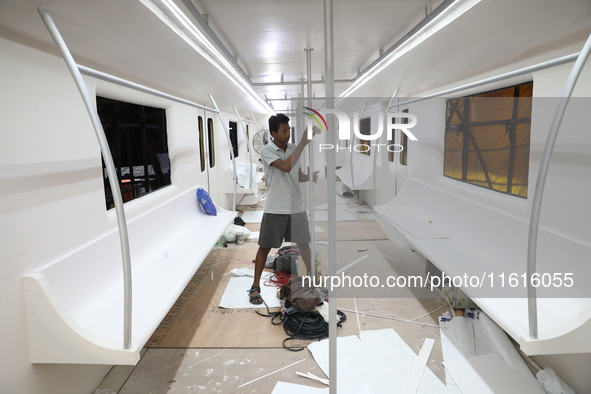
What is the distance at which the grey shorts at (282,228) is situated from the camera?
331 cm

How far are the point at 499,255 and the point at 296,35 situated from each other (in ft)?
7.53

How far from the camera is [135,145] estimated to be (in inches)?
143

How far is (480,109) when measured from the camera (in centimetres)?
350

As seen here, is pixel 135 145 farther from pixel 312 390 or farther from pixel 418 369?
pixel 418 369

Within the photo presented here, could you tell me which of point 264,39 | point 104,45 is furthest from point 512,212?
point 104,45

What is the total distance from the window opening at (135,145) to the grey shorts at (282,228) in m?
1.17

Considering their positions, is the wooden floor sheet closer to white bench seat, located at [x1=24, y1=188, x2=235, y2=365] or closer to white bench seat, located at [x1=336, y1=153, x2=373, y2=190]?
white bench seat, located at [x1=24, y1=188, x2=235, y2=365]

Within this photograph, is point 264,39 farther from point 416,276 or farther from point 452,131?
point 416,276

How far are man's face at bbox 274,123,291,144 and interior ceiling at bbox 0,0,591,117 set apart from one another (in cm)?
72

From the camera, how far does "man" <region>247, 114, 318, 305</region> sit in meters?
3.12

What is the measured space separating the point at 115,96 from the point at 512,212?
303cm

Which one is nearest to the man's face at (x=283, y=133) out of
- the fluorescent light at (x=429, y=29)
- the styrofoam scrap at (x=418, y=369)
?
the fluorescent light at (x=429, y=29)

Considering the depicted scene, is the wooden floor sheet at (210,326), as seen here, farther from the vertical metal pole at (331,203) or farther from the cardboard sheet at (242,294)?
the vertical metal pole at (331,203)

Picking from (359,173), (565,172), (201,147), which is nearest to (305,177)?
(359,173)
